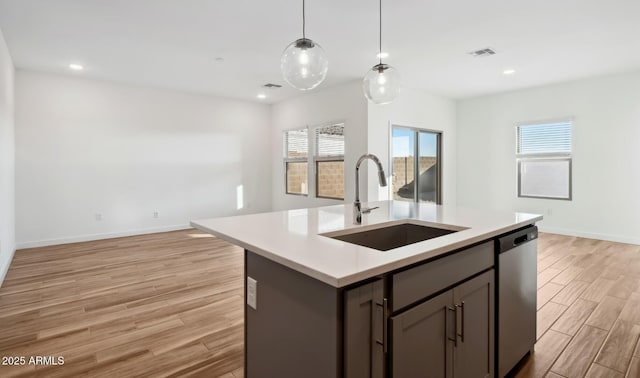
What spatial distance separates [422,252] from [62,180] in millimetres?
6032

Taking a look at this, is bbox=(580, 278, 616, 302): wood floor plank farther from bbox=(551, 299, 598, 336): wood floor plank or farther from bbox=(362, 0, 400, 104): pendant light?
bbox=(362, 0, 400, 104): pendant light

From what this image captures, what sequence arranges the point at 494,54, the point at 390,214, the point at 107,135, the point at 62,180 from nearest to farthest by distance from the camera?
1. the point at 390,214
2. the point at 494,54
3. the point at 62,180
4. the point at 107,135

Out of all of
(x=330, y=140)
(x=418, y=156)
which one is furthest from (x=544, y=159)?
(x=330, y=140)

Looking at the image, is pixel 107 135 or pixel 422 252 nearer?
pixel 422 252

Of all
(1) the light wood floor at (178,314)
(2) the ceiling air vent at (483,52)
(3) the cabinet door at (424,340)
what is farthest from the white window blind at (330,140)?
(3) the cabinet door at (424,340)

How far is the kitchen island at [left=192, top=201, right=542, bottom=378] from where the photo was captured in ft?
3.59

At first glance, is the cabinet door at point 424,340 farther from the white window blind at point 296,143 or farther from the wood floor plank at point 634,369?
the white window blind at point 296,143

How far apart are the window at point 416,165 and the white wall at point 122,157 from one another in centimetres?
318

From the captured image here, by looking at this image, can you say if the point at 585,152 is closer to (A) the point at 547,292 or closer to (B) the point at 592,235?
(B) the point at 592,235

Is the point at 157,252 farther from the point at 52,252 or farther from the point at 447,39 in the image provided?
the point at 447,39

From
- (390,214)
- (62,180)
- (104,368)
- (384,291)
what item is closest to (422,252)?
(384,291)

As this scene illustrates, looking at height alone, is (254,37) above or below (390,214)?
above

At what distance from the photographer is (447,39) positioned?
389 cm

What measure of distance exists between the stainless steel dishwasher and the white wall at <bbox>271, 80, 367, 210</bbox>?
3685 millimetres
